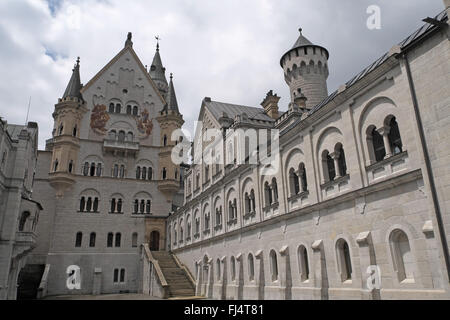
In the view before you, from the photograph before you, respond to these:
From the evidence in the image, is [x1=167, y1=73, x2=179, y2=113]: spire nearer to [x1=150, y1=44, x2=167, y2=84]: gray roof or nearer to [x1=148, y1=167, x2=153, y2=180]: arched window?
[x1=148, y1=167, x2=153, y2=180]: arched window

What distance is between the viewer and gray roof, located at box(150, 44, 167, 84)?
7232cm

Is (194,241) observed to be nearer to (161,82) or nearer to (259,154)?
(259,154)

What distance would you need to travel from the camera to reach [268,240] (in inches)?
873

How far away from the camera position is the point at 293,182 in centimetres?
2059

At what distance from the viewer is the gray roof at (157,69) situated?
7232 cm

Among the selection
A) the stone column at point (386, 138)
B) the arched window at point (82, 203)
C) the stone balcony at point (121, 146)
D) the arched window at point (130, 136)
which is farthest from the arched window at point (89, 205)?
the stone column at point (386, 138)

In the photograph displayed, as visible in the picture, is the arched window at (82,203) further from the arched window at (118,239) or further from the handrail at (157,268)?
the handrail at (157,268)

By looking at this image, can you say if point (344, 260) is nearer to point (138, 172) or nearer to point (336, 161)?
point (336, 161)

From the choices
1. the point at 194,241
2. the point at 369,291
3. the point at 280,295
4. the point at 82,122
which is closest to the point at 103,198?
the point at 82,122

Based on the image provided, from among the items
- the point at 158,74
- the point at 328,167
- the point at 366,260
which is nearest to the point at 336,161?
the point at 328,167

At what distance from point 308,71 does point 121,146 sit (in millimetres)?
27134

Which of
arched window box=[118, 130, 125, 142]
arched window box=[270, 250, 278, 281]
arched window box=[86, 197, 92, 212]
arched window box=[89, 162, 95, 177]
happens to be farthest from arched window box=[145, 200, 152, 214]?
arched window box=[270, 250, 278, 281]

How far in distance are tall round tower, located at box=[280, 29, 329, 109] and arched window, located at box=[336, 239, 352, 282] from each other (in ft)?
93.2

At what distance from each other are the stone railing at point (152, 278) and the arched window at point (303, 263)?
1596 centimetres
